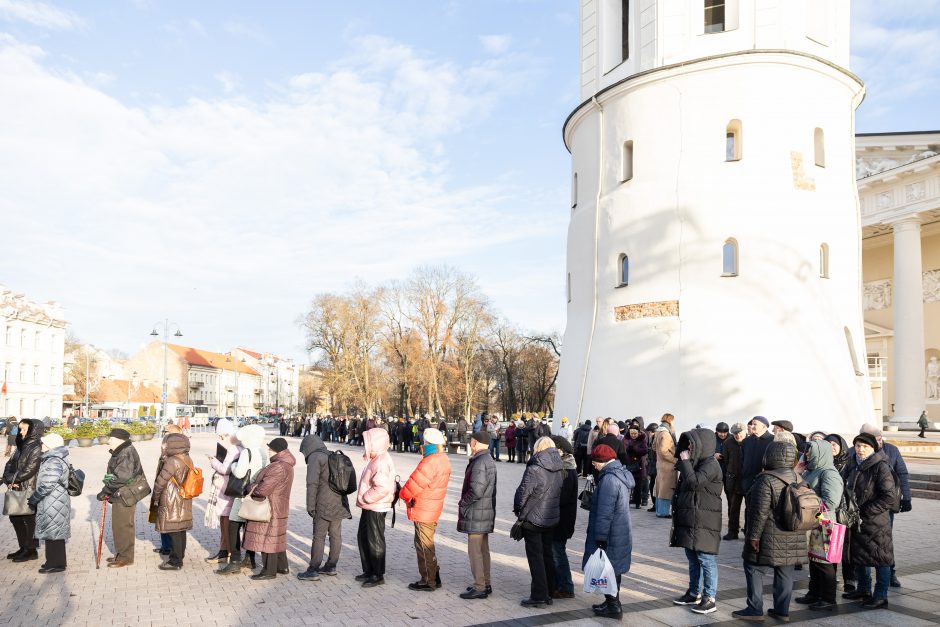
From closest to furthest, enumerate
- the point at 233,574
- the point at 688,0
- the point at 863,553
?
the point at 863,553 → the point at 233,574 → the point at 688,0

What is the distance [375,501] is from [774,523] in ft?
13.3

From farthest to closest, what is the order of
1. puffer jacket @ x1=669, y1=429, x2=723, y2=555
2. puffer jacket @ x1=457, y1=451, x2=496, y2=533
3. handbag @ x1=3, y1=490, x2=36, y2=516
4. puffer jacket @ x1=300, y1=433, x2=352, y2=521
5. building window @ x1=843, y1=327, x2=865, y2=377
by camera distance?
building window @ x1=843, y1=327, x2=865, y2=377, handbag @ x1=3, y1=490, x2=36, y2=516, puffer jacket @ x1=300, y1=433, x2=352, y2=521, puffer jacket @ x1=457, y1=451, x2=496, y2=533, puffer jacket @ x1=669, y1=429, x2=723, y2=555

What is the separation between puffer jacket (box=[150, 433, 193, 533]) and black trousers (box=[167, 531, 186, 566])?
113 mm

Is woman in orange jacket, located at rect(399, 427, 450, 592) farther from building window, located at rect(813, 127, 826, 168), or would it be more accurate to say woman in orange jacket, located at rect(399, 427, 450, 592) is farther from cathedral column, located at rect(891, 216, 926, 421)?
cathedral column, located at rect(891, 216, 926, 421)

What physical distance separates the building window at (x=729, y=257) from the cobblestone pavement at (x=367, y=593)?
11717mm

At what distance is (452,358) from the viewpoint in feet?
180

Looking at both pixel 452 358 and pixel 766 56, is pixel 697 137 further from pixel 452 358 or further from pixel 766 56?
pixel 452 358

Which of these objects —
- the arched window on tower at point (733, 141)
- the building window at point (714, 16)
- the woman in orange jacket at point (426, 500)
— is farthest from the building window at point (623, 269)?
the woman in orange jacket at point (426, 500)

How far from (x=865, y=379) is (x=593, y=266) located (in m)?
8.96

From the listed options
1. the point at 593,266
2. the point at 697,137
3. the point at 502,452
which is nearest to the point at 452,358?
the point at 502,452

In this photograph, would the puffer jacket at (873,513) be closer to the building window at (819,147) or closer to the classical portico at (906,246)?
the building window at (819,147)

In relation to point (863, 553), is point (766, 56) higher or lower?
higher

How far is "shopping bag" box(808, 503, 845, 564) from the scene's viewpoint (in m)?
6.73

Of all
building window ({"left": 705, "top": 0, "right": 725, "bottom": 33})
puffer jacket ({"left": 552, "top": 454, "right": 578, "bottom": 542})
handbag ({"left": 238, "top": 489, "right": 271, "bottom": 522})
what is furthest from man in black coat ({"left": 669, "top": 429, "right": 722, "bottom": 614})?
building window ({"left": 705, "top": 0, "right": 725, "bottom": 33})
